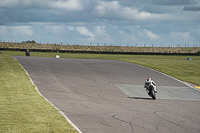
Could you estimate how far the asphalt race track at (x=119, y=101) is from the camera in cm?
988

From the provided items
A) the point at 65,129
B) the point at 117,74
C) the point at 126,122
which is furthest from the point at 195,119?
the point at 117,74

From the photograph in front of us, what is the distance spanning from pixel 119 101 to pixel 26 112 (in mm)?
5796

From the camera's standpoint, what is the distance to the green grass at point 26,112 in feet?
28.9

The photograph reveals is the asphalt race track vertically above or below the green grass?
below

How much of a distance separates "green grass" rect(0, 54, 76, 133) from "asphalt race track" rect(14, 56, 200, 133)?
624mm

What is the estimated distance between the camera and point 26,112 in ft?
35.9

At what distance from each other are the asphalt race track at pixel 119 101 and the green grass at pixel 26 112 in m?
0.62

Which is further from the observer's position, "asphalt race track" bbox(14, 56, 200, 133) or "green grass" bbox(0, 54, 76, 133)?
"asphalt race track" bbox(14, 56, 200, 133)

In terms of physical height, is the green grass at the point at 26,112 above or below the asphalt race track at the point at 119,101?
above

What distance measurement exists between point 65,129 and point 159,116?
458 cm

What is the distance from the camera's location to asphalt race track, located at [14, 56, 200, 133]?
9875mm

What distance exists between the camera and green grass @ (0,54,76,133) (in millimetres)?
8802

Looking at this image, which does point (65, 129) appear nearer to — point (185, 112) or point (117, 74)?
point (185, 112)

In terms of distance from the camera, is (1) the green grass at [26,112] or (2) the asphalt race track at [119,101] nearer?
(1) the green grass at [26,112]
